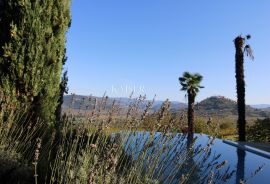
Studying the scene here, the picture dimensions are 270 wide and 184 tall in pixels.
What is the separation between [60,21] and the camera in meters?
7.44

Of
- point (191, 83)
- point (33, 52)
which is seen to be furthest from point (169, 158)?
point (191, 83)

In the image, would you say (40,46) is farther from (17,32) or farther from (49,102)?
(49,102)

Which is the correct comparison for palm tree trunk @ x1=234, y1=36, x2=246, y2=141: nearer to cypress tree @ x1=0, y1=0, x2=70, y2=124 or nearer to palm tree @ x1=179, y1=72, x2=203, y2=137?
palm tree @ x1=179, y1=72, x2=203, y2=137

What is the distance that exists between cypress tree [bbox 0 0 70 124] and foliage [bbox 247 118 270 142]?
12683 mm

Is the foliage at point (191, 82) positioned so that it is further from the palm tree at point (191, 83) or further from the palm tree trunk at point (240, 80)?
the palm tree trunk at point (240, 80)

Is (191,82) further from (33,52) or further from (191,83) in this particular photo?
(33,52)

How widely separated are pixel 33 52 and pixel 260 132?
A: 14091 mm

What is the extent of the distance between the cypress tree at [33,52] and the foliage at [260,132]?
1268 centimetres

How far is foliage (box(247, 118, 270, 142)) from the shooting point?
17.7 metres

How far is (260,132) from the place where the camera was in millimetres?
18422

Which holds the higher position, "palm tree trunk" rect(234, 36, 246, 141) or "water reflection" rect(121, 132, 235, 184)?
"palm tree trunk" rect(234, 36, 246, 141)

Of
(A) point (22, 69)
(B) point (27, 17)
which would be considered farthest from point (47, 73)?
(B) point (27, 17)

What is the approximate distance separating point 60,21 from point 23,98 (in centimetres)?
163

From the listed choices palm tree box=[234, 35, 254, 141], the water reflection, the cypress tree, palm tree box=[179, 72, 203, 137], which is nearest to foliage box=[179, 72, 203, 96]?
palm tree box=[179, 72, 203, 137]
